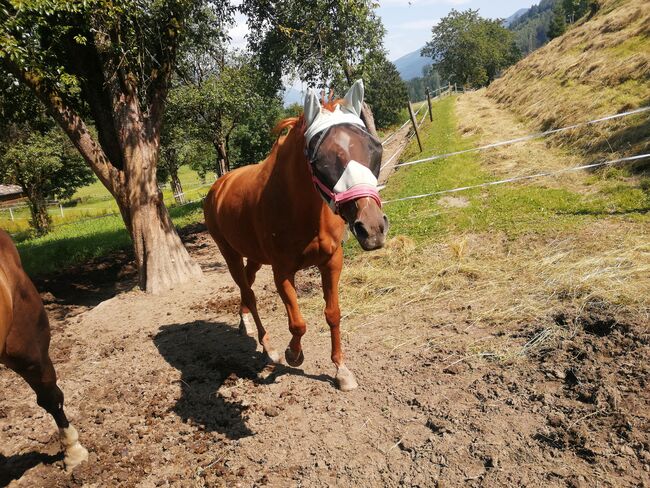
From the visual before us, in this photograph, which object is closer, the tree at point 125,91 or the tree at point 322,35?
the tree at point 125,91

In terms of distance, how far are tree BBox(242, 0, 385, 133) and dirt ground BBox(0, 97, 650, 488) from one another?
19.7ft

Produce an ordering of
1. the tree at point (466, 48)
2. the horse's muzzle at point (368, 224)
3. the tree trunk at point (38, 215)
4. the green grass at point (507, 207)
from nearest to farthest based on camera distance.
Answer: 1. the horse's muzzle at point (368, 224)
2. the green grass at point (507, 207)
3. the tree trunk at point (38, 215)
4. the tree at point (466, 48)

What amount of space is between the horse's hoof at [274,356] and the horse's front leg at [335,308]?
3.04 feet

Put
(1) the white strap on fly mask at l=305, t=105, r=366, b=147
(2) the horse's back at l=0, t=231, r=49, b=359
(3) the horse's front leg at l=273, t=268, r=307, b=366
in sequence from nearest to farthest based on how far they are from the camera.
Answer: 1. (1) the white strap on fly mask at l=305, t=105, r=366, b=147
2. (2) the horse's back at l=0, t=231, r=49, b=359
3. (3) the horse's front leg at l=273, t=268, r=307, b=366

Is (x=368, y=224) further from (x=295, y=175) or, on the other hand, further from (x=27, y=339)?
(x=27, y=339)

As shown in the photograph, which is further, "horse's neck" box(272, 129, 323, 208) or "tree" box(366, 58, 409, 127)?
"tree" box(366, 58, 409, 127)

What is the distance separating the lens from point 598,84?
1385cm

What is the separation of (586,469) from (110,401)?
13.8 feet

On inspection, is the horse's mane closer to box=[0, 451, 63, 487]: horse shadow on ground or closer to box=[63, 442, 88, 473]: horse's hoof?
box=[63, 442, 88, 473]: horse's hoof

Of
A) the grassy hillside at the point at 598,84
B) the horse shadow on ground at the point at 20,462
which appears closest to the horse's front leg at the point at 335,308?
the horse shadow on ground at the point at 20,462

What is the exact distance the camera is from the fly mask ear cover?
7.47 ft

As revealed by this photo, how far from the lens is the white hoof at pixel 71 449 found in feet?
10.9

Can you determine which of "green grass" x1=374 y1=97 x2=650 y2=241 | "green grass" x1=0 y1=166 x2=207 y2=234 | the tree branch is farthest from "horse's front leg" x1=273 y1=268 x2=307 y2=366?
"green grass" x1=0 y1=166 x2=207 y2=234

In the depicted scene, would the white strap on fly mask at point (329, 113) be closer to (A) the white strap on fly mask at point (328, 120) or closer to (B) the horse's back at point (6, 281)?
(A) the white strap on fly mask at point (328, 120)
